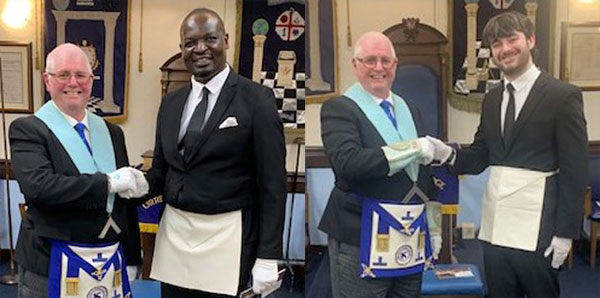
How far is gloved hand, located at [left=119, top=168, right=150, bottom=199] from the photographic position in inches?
68.4

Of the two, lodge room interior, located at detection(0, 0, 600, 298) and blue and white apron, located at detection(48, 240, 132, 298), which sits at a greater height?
lodge room interior, located at detection(0, 0, 600, 298)

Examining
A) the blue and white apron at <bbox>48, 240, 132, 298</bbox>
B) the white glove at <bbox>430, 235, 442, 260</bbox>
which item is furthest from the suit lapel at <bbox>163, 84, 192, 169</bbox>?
the white glove at <bbox>430, 235, 442, 260</bbox>

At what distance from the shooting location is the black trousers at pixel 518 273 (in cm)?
187

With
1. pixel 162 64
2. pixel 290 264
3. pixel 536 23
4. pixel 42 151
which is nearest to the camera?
pixel 42 151

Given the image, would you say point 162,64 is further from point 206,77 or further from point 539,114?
point 539,114

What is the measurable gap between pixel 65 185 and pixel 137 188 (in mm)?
206

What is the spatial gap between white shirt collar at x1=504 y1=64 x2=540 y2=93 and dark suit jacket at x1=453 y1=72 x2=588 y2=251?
18 mm

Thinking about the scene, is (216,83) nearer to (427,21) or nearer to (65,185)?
(65,185)

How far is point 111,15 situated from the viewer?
2.18 m

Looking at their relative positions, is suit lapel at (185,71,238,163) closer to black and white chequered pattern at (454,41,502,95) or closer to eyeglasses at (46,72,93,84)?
eyeglasses at (46,72,93,84)

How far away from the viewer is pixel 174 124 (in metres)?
1.77

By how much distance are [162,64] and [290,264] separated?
993mm

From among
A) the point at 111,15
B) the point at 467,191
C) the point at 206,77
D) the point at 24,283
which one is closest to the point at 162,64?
the point at 111,15

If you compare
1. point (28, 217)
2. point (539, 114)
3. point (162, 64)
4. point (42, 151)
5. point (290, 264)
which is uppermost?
point (162, 64)
